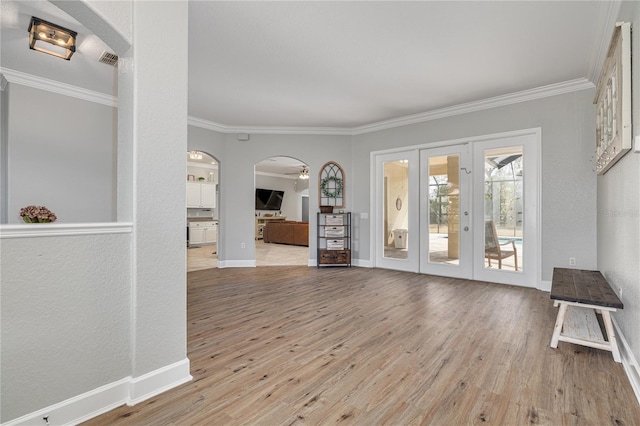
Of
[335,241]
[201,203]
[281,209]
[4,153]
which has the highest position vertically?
[4,153]

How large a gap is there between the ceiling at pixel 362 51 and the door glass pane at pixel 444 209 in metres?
0.98

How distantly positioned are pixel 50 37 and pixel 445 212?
5298mm

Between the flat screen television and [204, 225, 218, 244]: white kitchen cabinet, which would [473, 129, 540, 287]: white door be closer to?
[204, 225, 218, 244]: white kitchen cabinet

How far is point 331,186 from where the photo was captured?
6.19 meters

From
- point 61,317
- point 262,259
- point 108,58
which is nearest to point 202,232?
point 262,259

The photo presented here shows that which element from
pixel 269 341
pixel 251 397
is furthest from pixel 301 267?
pixel 251 397

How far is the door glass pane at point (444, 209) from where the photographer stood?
4.99 m

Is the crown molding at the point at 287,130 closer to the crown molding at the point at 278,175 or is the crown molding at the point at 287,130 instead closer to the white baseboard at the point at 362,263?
the white baseboard at the point at 362,263

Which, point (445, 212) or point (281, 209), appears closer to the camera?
point (445, 212)

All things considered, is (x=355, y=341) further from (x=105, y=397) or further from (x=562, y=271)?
(x=562, y=271)

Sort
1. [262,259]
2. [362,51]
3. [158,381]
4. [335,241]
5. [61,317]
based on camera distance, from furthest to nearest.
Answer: [262,259], [335,241], [362,51], [158,381], [61,317]

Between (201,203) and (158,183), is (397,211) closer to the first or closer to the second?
(158,183)

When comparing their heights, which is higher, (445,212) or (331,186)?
(331,186)

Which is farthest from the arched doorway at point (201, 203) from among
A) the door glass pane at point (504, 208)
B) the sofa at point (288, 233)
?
the door glass pane at point (504, 208)
